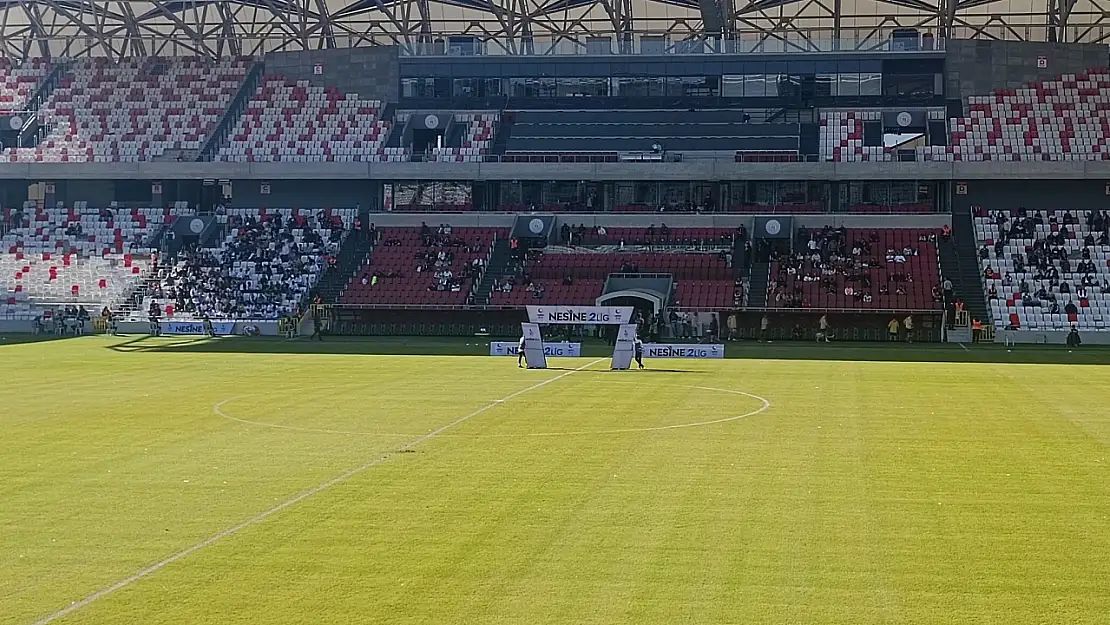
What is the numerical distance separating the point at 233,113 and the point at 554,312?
45.2 m

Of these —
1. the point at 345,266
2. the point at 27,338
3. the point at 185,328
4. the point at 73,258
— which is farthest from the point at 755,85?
the point at 27,338

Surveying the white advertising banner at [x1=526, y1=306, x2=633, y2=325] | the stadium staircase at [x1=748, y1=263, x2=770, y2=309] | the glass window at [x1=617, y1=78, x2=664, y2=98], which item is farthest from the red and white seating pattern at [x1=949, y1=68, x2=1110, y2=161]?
the white advertising banner at [x1=526, y1=306, x2=633, y2=325]

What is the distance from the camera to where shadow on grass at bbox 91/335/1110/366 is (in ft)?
166

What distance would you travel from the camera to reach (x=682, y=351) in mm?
48844

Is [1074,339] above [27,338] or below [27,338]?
below

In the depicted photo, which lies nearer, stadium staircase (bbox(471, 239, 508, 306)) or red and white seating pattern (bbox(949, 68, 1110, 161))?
stadium staircase (bbox(471, 239, 508, 306))

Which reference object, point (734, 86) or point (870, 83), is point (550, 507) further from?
point (870, 83)

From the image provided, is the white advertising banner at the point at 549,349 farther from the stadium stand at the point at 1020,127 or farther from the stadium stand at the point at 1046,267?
the stadium stand at the point at 1020,127

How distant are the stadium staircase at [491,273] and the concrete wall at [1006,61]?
2834 cm

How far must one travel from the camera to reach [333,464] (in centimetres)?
2017

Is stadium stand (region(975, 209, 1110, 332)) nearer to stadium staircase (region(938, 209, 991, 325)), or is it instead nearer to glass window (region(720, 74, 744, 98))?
stadium staircase (region(938, 209, 991, 325))

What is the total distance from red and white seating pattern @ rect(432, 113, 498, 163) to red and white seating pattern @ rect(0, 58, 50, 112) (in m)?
28.0

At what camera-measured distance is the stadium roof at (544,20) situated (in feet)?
262

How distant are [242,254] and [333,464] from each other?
57897 mm
